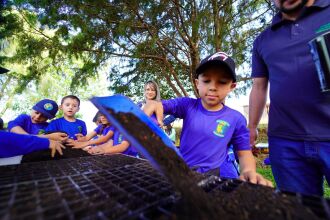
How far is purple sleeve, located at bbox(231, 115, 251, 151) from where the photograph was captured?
1.32m

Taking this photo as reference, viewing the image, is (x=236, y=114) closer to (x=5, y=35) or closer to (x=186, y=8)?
(x=186, y=8)

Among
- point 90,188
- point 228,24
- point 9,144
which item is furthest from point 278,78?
point 228,24

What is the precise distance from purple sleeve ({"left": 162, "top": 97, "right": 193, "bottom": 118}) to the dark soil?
2.97ft

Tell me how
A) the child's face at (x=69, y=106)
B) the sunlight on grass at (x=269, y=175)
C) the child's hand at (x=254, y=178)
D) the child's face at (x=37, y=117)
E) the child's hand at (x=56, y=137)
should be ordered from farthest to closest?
the child's face at (x=69, y=106), the child's face at (x=37, y=117), the sunlight on grass at (x=269, y=175), the child's hand at (x=56, y=137), the child's hand at (x=254, y=178)

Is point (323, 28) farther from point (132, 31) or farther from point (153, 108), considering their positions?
point (132, 31)

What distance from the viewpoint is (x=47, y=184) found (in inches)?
23.0

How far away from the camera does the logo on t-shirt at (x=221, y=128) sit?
1.40 m

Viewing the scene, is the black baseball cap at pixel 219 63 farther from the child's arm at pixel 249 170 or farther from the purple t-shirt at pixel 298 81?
the child's arm at pixel 249 170

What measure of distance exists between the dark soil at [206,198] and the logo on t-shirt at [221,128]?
0.84m

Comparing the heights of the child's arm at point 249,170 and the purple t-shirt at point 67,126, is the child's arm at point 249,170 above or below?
below

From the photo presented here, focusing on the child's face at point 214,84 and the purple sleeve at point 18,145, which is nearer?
the purple sleeve at point 18,145

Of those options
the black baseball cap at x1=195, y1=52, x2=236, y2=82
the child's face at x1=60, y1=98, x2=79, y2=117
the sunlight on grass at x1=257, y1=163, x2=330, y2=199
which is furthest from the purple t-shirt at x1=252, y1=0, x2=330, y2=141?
the child's face at x1=60, y1=98, x2=79, y2=117

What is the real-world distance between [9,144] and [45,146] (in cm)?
16

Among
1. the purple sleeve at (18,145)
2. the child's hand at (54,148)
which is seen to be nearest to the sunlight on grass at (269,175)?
the child's hand at (54,148)
